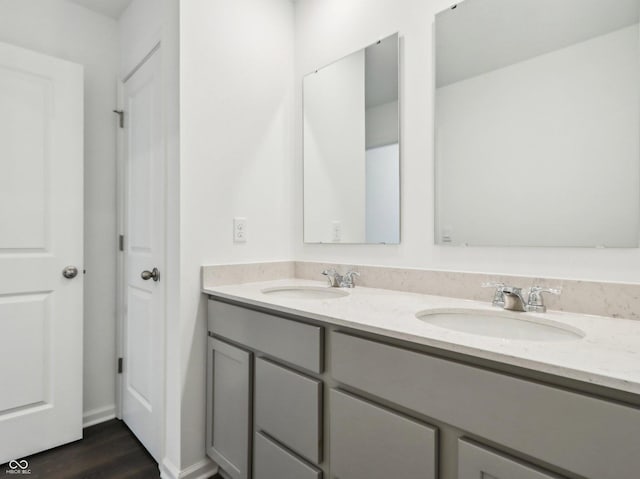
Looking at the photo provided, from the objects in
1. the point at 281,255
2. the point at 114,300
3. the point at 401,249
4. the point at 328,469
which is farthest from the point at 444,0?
the point at 114,300

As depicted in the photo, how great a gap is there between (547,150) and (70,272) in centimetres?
225

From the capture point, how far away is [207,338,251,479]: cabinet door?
131 centimetres

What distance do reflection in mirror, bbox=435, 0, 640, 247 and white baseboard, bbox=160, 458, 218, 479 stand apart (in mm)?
1427

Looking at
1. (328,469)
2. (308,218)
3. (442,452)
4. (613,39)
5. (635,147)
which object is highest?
(613,39)

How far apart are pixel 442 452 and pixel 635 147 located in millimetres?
1011

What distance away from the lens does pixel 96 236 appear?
6.75ft

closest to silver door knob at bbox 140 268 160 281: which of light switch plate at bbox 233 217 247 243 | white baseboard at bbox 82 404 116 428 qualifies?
light switch plate at bbox 233 217 247 243

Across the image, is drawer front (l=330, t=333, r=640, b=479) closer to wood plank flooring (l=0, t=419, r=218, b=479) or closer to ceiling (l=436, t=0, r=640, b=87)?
ceiling (l=436, t=0, r=640, b=87)

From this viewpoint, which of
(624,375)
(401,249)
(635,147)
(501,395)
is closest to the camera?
(624,375)

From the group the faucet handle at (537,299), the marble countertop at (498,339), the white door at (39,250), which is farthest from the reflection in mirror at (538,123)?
the white door at (39,250)

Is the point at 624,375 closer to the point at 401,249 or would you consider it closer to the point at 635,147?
the point at 635,147

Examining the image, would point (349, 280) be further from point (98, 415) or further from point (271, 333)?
point (98, 415)

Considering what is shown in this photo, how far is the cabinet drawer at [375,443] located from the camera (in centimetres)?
80

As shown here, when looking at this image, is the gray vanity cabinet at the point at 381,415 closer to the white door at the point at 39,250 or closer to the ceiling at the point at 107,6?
the white door at the point at 39,250
